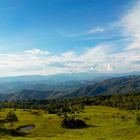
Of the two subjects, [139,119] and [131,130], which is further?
[139,119]

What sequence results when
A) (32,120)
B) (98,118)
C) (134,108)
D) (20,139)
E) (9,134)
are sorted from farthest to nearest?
1. (134,108)
2. (98,118)
3. (32,120)
4. (9,134)
5. (20,139)

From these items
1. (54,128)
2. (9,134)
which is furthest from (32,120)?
(9,134)

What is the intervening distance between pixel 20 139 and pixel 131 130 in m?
33.4

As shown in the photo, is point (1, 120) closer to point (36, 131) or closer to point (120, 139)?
point (36, 131)

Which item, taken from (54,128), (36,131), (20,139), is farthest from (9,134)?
(54,128)

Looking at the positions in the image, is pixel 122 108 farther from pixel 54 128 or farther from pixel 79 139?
pixel 79 139

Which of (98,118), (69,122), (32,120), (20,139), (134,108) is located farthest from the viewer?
(134,108)

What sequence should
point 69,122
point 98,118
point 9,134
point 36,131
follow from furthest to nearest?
point 98,118 < point 69,122 < point 36,131 < point 9,134

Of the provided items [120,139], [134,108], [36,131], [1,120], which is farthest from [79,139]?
[134,108]

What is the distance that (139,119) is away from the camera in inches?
4188

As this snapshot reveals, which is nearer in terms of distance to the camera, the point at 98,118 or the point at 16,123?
the point at 16,123

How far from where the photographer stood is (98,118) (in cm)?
13588

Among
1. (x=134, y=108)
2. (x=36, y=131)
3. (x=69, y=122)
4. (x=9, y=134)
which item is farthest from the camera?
(x=134, y=108)

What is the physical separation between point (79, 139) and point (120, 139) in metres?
10.3
